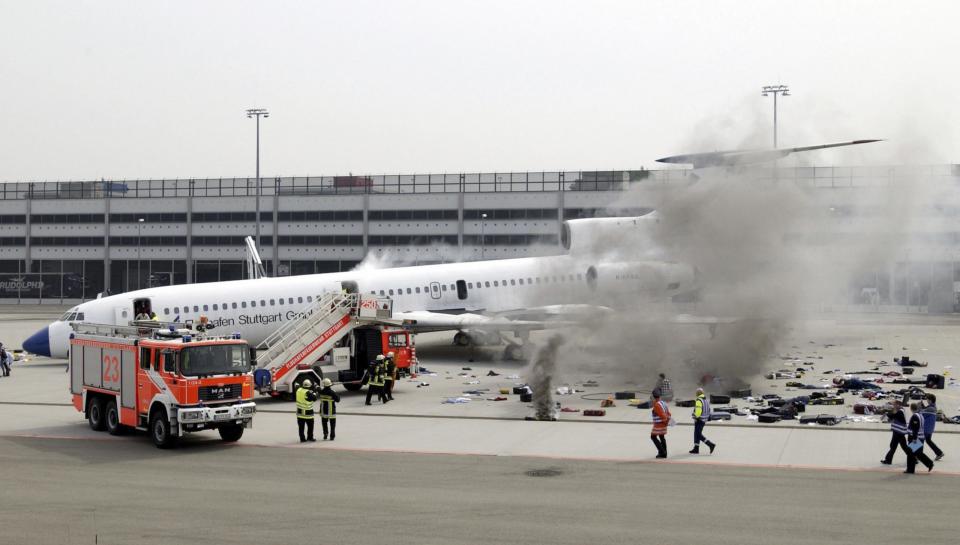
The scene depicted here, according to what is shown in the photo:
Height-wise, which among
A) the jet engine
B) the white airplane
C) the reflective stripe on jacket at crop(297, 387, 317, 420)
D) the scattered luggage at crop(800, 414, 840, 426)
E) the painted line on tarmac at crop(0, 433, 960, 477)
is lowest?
the painted line on tarmac at crop(0, 433, 960, 477)

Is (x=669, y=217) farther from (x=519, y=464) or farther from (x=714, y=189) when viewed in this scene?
(x=519, y=464)

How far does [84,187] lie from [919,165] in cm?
8763

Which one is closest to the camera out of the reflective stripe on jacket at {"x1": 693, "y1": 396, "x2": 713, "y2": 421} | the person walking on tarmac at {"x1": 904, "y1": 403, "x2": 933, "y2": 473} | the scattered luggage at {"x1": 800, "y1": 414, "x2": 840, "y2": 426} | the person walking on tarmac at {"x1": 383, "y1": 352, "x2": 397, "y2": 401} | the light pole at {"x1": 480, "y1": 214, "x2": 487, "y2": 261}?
the person walking on tarmac at {"x1": 904, "y1": 403, "x2": 933, "y2": 473}

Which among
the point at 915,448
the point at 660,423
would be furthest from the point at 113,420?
the point at 915,448

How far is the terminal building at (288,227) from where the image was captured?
267 ft

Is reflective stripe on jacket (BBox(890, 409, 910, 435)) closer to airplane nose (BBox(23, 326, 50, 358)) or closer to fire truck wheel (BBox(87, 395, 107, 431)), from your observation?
fire truck wheel (BBox(87, 395, 107, 431))

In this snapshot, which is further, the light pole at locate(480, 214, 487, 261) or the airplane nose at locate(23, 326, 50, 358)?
the light pole at locate(480, 214, 487, 261)

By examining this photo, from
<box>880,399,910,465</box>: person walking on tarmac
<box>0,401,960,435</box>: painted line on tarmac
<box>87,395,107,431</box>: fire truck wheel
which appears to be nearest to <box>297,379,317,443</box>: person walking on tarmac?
→ <box>0,401,960,435</box>: painted line on tarmac

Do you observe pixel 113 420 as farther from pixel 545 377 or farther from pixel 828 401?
pixel 828 401

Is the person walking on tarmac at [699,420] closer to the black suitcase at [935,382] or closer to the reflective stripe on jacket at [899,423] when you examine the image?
the reflective stripe on jacket at [899,423]

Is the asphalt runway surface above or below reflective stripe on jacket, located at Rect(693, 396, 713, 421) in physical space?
below

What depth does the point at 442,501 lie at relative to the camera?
661 inches

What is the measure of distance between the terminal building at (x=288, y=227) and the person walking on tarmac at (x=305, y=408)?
51730mm

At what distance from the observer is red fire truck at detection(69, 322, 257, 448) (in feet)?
72.0
